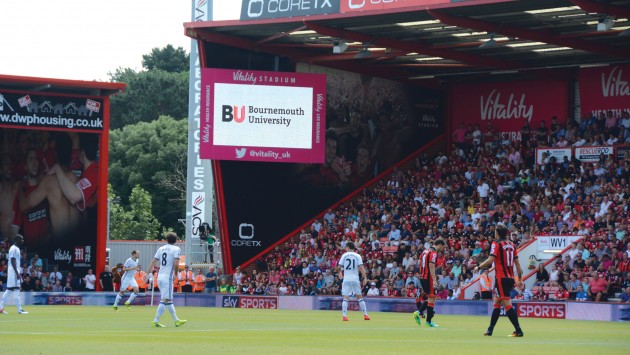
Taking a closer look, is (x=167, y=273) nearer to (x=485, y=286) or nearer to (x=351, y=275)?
(x=351, y=275)

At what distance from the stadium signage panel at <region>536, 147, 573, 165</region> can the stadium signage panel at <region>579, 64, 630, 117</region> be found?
85.2 inches

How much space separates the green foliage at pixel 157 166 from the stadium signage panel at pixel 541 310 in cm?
5414

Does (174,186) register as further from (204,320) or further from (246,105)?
(204,320)

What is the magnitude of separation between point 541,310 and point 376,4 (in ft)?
40.6

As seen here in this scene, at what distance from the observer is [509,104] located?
50.5 m

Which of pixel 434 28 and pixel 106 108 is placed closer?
pixel 434 28

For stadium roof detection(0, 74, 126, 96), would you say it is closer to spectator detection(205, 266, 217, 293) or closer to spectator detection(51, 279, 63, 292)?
spectator detection(51, 279, 63, 292)

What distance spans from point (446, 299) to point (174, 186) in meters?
51.0

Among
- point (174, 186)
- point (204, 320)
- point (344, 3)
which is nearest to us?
point (204, 320)

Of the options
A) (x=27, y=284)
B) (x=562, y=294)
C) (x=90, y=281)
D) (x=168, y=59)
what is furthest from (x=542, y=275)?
(x=168, y=59)

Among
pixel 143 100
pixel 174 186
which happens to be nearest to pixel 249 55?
pixel 174 186

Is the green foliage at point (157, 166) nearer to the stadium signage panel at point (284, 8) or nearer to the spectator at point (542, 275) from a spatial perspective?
the stadium signage panel at point (284, 8)

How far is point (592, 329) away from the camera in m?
25.6

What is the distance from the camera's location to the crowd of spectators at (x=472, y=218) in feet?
122
